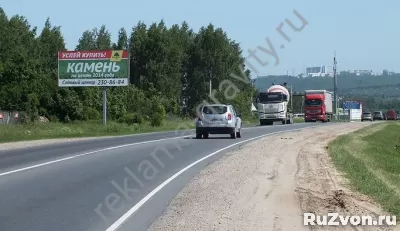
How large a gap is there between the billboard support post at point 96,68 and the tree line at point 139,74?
788cm

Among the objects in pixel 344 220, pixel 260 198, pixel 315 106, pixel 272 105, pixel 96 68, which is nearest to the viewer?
pixel 344 220

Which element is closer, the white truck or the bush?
the bush

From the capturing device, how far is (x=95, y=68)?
2088 inches

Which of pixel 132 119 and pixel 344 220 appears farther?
pixel 132 119

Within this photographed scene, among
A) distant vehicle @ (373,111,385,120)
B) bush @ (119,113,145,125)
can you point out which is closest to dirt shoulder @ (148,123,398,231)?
bush @ (119,113,145,125)

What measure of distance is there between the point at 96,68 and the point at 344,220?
4360cm

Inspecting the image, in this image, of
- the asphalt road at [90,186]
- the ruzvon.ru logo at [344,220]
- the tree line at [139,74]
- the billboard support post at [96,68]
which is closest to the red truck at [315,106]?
the tree line at [139,74]

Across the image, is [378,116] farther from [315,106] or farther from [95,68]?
[95,68]

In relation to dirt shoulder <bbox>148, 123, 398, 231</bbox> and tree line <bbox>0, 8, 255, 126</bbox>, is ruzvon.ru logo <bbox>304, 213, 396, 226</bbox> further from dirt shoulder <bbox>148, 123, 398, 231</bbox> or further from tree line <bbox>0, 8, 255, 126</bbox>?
tree line <bbox>0, 8, 255, 126</bbox>

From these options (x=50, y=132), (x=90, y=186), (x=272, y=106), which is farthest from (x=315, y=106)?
(x=90, y=186)

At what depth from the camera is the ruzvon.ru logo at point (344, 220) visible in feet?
35.3

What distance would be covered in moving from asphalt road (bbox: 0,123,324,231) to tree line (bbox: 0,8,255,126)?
35.3 m

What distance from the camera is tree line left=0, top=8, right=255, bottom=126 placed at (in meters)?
66.2

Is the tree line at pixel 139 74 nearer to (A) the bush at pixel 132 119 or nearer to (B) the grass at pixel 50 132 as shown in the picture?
(A) the bush at pixel 132 119
